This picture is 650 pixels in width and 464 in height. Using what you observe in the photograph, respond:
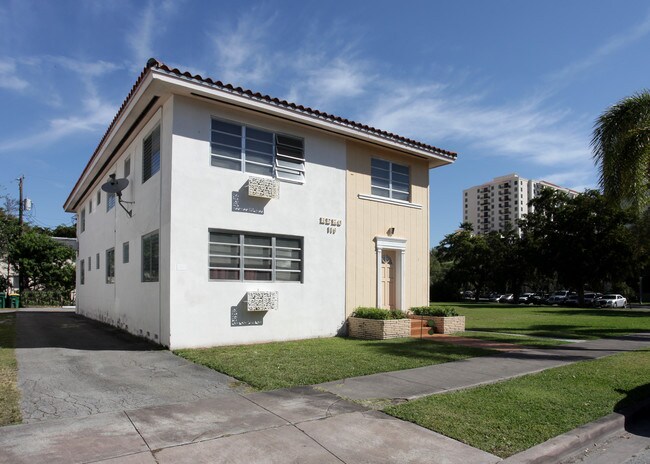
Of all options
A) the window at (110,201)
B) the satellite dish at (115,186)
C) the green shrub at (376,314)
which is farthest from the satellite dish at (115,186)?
the green shrub at (376,314)

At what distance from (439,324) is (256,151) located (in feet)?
24.4

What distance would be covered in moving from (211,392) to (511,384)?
15.2ft

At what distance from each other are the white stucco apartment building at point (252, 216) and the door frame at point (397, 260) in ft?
0.15

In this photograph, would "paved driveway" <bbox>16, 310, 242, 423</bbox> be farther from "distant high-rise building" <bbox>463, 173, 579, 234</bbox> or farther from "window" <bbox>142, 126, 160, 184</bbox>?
"distant high-rise building" <bbox>463, 173, 579, 234</bbox>

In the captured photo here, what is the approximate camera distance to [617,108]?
12.9 m

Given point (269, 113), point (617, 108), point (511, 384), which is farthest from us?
point (617, 108)

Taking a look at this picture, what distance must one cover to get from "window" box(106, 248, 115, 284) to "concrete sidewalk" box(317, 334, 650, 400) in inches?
462

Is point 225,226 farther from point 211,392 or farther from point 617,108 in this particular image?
point 617,108

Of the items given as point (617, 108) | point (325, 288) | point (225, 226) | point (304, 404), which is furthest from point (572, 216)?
point (304, 404)

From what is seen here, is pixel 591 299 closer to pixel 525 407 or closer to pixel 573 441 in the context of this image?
pixel 525 407

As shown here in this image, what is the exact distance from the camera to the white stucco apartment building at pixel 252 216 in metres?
10.8

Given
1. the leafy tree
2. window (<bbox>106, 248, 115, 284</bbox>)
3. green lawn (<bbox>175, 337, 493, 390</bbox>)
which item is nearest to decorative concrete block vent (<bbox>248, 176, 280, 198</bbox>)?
green lawn (<bbox>175, 337, 493, 390</bbox>)

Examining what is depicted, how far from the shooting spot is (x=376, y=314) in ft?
42.7

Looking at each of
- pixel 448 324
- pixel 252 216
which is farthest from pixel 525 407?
pixel 448 324
